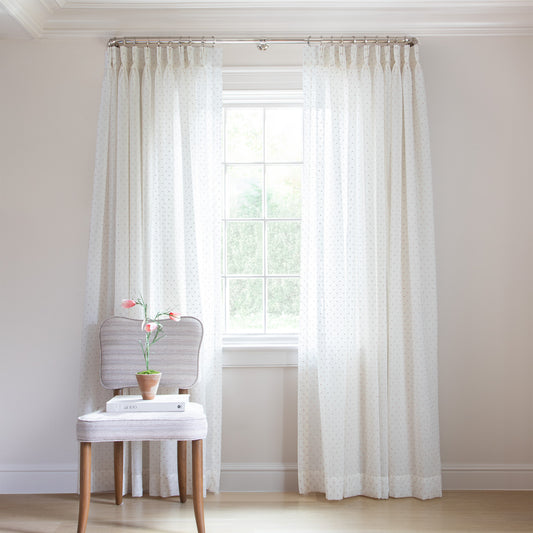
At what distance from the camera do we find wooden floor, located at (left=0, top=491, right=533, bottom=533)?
2.66 m

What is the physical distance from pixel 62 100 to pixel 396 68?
1.81 m

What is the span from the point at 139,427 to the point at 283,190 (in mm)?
1586

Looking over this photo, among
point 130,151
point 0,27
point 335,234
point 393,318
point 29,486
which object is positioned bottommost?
point 29,486

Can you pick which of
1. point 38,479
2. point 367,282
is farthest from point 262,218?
point 38,479

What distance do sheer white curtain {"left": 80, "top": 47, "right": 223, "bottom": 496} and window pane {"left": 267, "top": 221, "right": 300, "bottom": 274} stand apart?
417 millimetres

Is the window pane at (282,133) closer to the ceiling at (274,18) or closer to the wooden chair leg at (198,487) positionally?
the ceiling at (274,18)

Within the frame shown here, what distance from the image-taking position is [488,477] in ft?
10.4

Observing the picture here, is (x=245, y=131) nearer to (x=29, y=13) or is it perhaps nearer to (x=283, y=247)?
(x=283, y=247)

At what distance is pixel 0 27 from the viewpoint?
10.0ft

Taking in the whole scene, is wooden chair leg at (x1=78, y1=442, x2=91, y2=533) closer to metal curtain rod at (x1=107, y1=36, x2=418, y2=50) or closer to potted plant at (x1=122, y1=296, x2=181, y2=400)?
potted plant at (x1=122, y1=296, x2=181, y2=400)

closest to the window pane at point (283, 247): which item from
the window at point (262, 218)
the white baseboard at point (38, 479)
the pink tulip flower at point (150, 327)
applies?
the window at point (262, 218)

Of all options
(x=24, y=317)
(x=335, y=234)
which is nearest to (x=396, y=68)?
(x=335, y=234)

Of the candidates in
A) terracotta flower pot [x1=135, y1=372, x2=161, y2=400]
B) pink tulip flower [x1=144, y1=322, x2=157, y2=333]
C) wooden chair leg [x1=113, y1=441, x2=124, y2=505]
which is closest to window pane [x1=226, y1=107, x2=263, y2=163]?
pink tulip flower [x1=144, y1=322, x2=157, y2=333]

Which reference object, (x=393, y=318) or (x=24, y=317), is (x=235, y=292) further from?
(x=24, y=317)
